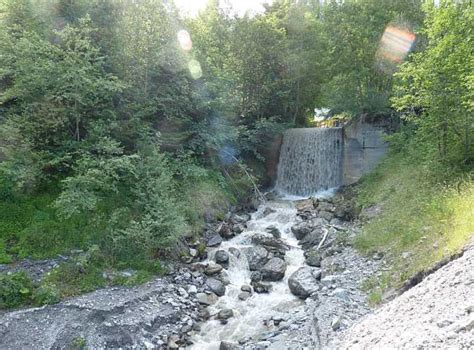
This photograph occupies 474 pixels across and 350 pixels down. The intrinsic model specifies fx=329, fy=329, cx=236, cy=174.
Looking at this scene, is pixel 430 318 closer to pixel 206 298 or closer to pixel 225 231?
pixel 206 298

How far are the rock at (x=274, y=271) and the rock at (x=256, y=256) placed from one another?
0.30m

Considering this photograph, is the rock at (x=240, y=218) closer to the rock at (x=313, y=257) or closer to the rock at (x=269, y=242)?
the rock at (x=269, y=242)

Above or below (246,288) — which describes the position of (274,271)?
above

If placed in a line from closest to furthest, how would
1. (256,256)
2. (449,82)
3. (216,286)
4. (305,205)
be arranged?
(216,286), (449,82), (256,256), (305,205)

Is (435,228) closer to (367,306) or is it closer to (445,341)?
(367,306)

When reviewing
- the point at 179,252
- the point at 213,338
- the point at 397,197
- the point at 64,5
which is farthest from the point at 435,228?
the point at 64,5

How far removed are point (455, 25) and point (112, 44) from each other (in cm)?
1239

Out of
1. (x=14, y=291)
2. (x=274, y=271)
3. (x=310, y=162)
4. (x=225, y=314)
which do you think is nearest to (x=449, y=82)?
(x=274, y=271)

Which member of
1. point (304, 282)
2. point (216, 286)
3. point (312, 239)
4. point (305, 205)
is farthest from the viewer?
point (305, 205)

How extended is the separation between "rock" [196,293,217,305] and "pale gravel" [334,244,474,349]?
4.49 meters

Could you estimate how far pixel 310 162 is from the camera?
20.5m

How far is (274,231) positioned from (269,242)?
138 centimetres

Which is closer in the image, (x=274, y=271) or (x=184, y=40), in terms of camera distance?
(x=274, y=271)

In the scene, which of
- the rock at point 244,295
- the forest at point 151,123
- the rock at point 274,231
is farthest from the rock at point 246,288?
the rock at point 274,231
